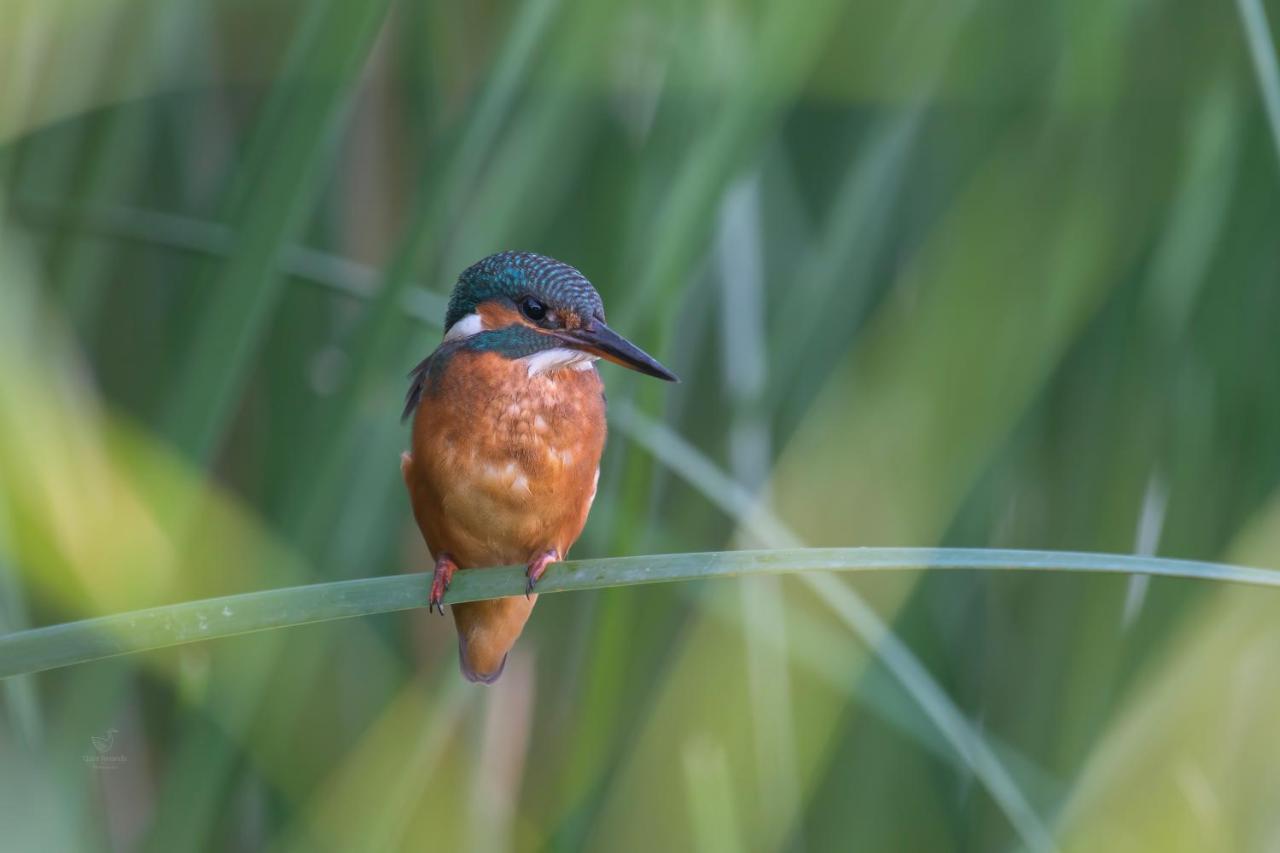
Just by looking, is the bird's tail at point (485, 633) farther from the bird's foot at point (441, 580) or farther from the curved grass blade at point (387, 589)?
the curved grass blade at point (387, 589)

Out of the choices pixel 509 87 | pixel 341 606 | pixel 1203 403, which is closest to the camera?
pixel 341 606

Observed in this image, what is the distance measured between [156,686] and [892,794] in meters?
0.99

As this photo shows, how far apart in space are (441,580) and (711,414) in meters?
0.79

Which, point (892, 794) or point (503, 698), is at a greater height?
point (892, 794)

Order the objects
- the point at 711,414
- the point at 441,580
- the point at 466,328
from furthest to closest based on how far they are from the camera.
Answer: the point at 711,414
the point at 466,328
the point at 441,580

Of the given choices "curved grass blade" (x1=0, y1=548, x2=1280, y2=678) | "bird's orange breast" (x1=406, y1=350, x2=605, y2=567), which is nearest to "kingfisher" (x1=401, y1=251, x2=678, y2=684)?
"bird's orange breast" (x1=406, y1=350, x2=605, y2=567)

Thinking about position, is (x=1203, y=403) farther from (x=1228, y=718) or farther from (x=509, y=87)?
(x=509, y=87)

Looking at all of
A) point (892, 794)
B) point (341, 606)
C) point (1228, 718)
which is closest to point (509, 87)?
point (341, 606)

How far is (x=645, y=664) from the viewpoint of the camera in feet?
5.36

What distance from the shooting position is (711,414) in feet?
6.15

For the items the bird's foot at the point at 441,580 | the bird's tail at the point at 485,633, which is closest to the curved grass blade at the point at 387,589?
the bird's foot at the point at 441,580

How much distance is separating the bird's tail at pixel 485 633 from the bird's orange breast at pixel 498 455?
10 cm

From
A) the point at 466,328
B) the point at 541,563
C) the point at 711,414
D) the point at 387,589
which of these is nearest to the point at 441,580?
the point at 541,563

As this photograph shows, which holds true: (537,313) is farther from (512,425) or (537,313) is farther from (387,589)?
(387,589)
